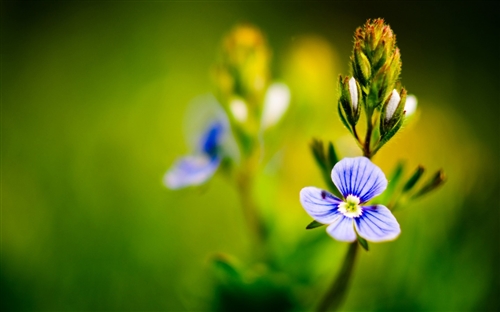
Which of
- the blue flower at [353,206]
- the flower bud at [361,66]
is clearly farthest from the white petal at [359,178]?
the flower bud at [361,66]

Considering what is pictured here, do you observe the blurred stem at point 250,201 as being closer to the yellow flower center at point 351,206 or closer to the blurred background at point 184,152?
the blurred background at point 184,152

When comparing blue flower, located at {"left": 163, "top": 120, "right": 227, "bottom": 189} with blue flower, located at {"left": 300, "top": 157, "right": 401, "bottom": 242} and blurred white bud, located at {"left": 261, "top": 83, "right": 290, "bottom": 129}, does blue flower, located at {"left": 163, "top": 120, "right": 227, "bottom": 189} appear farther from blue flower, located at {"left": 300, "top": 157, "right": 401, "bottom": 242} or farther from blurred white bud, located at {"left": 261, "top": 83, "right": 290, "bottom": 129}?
blue flower, located at {"left": 300, "top": 157, "right": 401, "bottom": 242}

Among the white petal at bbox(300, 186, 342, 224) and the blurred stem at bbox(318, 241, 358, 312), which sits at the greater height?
the white petal at bbox(300, 186, 342, 224)

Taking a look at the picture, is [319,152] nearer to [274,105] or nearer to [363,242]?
[363,242]

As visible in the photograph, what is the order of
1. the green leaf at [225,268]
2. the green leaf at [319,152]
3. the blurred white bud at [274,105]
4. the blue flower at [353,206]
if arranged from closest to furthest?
the blue flower at [353,206] < the green leaf at [319,152] < the green leaf at [225,268] < the blurred white bud at [274,105]

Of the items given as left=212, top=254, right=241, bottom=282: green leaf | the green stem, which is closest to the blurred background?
the green stem

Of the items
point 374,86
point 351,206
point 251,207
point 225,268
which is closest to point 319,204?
point 351,206
